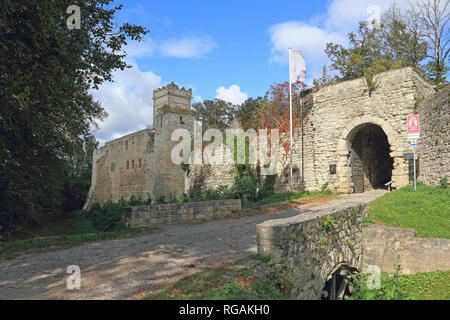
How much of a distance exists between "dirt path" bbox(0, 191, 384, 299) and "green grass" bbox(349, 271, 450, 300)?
9.94ft

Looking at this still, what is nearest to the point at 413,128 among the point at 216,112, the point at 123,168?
the point at 123,168

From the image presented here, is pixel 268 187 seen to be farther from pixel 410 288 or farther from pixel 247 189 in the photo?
pixel 410 288

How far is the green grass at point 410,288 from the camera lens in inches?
255

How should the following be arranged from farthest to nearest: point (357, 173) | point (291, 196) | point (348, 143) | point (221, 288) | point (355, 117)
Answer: point (357, 173)
point (291, 196)
point (348, 143)
point (355, 117)
point (221, 288)

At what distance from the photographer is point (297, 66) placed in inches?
628

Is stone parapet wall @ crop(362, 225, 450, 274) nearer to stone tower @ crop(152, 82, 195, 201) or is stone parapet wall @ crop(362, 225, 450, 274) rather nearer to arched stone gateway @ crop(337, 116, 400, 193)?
arched stone gateway @ crop(337, 116, 400, 193)

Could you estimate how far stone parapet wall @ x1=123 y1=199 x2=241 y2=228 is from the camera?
9.40 m

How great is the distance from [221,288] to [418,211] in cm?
780

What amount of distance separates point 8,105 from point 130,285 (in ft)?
17.3

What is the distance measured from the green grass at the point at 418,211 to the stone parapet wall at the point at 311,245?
1.59m

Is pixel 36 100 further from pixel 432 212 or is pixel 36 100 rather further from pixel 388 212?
pixel 432 212

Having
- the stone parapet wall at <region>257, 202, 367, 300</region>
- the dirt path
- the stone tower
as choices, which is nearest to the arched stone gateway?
the stone parapet wall at <region>257, 202, 367, 300</region>

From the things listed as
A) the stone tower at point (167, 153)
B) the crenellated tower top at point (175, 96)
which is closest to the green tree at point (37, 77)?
the stone tower at point (167, 153)
